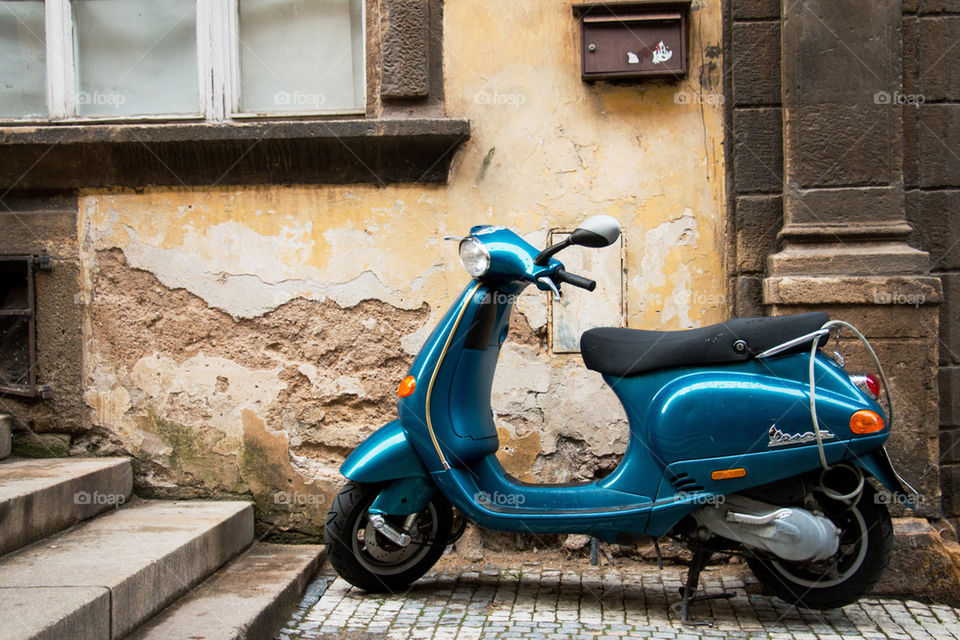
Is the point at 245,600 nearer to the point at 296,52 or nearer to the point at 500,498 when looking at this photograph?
the point at 500,498

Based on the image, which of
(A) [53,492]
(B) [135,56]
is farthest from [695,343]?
(B) [135,56]

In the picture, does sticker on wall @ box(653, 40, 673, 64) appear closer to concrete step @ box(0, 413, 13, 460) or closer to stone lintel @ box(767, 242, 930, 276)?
stone lintel @ box(767, 242, 930, 276)

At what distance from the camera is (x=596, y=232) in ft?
11.1

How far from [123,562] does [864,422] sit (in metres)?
2.54

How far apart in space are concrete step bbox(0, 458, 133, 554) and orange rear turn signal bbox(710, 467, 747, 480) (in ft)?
8.04

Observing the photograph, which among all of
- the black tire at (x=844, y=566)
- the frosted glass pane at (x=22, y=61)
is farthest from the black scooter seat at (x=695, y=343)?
the frosted glass pane at (x=22, y=61)

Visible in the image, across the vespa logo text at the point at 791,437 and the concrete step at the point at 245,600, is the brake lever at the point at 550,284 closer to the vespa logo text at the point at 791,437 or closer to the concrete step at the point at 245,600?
the vespa logo text at the point at 791,437

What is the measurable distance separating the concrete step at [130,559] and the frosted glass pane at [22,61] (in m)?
2.05

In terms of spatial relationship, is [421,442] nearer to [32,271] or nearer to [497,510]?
[497,510]

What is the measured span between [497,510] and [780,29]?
249cm

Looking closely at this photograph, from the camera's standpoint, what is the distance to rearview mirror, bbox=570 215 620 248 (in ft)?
11.1

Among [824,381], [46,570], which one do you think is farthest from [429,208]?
[46,570]

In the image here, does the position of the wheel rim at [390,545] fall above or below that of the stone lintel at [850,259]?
below

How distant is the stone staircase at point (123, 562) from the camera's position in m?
2.72
